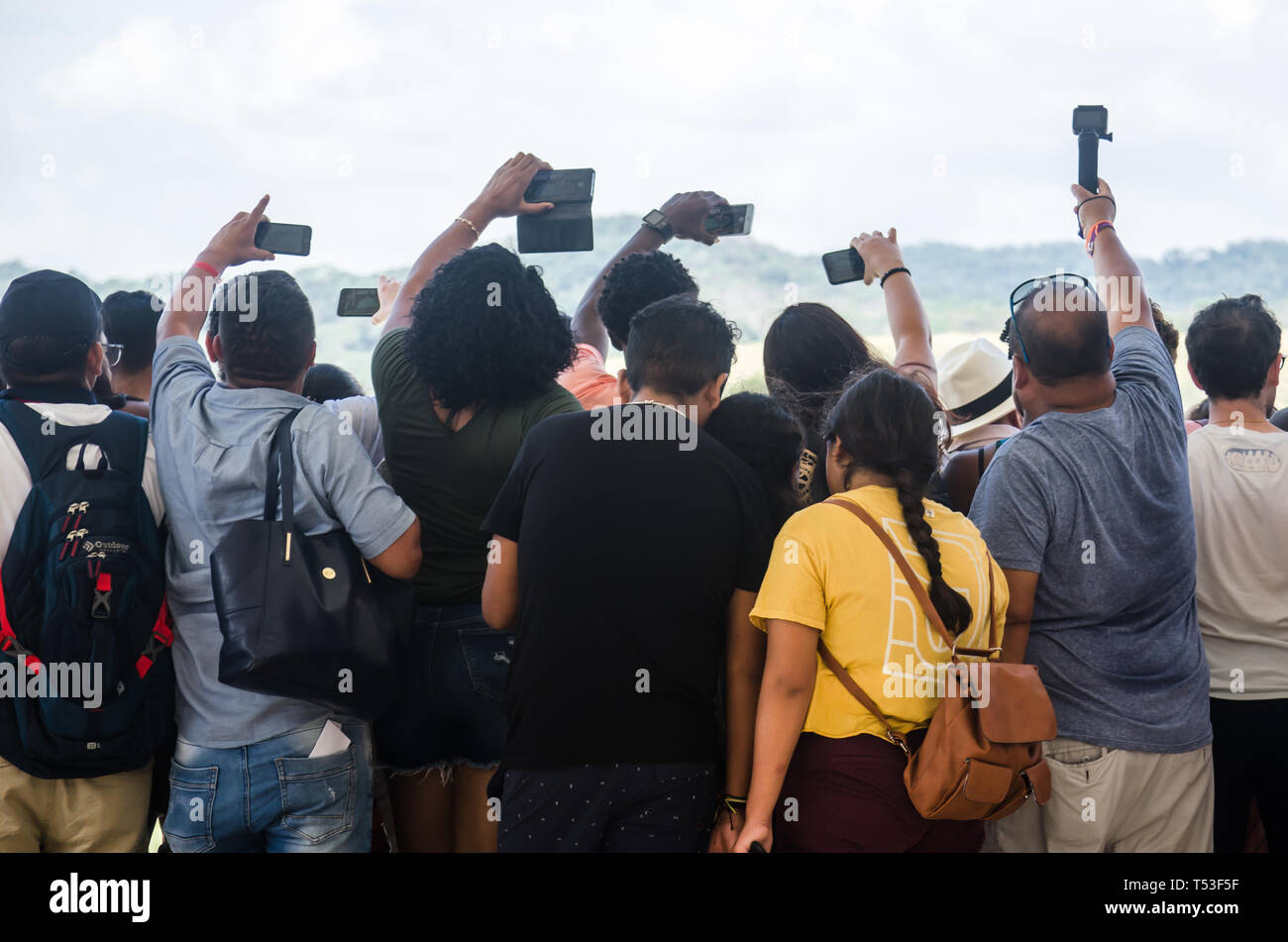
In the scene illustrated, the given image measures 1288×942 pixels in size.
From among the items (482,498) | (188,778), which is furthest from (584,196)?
(188,778)

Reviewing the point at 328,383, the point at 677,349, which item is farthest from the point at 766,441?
the point at 328,383

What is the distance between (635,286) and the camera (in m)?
2.29

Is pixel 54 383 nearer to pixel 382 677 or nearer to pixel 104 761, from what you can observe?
pixel 104 761

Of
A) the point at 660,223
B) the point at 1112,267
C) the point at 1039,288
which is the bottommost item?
the point at 1039,288

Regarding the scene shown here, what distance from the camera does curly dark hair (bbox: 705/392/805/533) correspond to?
6.28 ft

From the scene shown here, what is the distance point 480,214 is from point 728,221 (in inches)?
27.5

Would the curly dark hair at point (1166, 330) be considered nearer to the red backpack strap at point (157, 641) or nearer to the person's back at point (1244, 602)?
the person's back at point (1244, 602)

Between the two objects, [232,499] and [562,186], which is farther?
[562,186]

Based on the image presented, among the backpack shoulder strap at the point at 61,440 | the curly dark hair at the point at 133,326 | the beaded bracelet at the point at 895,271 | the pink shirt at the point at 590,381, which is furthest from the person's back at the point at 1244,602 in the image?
the curly dark hair at the point at 133,326

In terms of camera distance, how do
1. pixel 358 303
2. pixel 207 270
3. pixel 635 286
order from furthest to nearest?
pixel 358 303 → pixel 635 286 → pixel 207 270

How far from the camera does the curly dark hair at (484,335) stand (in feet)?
6.46

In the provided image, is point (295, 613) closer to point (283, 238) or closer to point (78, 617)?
point (78, 617)

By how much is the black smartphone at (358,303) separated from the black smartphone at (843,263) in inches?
50.8
